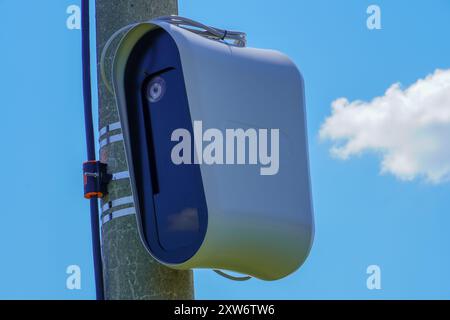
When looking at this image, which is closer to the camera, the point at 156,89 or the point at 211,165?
the point at 211,165

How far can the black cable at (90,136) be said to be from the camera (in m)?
5.77

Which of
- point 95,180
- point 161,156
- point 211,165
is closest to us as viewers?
point 211,165

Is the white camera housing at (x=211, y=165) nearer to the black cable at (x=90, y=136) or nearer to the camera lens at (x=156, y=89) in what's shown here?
the camera lens at (x=156, y=89)

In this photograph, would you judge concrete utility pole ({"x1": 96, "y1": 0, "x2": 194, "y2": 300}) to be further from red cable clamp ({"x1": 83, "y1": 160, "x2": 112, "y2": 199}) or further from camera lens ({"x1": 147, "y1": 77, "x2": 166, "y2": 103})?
camera lens ({"x1": 147, "y1": 77, "x2": 166, "y2": 103})

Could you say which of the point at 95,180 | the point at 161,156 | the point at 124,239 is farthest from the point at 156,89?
the point at 124,239

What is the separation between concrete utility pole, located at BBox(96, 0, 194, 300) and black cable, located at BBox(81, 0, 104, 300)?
3cm

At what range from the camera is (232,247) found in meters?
5.51

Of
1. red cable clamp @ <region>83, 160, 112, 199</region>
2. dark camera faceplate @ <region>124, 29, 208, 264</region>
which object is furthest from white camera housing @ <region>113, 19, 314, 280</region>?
red cable clamp @ <region>83, 160, 112, 199</region>

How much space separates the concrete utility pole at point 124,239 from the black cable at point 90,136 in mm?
29

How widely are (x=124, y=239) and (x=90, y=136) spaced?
0.43 metres

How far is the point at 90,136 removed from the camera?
232 inches

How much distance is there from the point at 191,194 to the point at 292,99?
578mm

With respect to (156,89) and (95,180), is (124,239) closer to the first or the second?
(95,180)

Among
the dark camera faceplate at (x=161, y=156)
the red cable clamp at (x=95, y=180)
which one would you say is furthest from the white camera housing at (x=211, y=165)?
the red cable clamp at (x=95, y=180)
